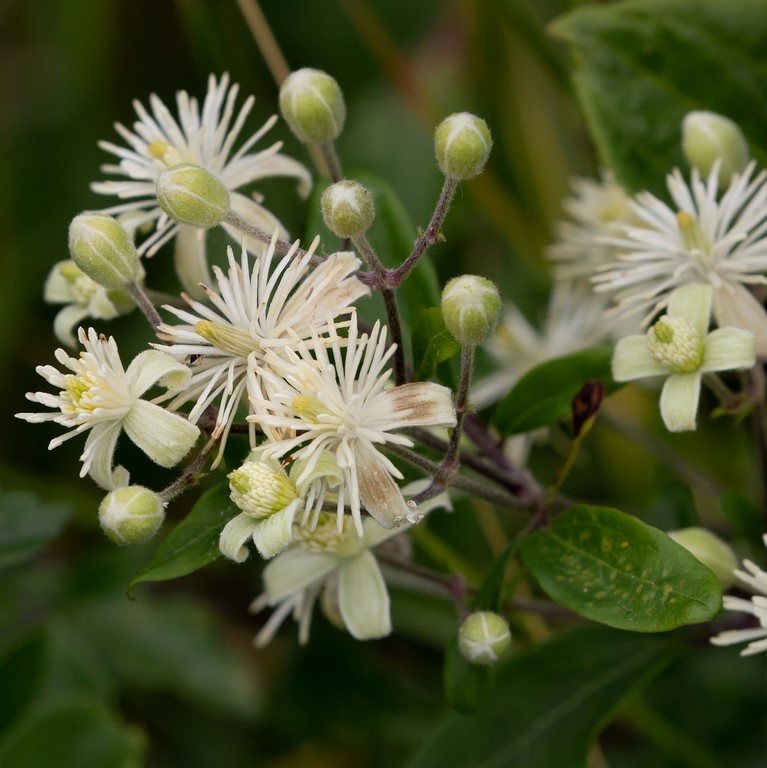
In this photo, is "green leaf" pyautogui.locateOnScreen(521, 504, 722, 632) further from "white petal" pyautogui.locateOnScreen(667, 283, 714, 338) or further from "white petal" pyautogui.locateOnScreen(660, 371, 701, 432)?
"white petal" pyautogui.locateOnScreen(667, 283, 714, 338)

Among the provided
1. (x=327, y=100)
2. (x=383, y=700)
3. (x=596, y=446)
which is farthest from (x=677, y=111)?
(x=383, y=700)

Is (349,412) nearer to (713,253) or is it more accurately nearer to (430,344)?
(430,344)

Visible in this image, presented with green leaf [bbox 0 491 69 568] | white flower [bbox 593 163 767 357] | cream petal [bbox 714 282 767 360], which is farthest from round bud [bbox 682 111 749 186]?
green leaf [bbox 0 491 69 568]

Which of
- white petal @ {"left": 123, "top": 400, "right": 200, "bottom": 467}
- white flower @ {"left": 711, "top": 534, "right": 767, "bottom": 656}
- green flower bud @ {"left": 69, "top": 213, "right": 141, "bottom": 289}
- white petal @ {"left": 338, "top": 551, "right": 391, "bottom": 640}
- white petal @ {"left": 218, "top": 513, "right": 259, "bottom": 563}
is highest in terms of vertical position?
green flower bud @ {"left": 69, "top": 213, "right": 141, "bottom": 289}

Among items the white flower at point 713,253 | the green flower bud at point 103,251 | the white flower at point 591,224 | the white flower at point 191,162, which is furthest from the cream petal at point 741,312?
the green flower bud at point 103,251

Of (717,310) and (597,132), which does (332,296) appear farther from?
(597,132)

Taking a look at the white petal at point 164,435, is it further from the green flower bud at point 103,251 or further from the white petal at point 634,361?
the white petal at point 634,361

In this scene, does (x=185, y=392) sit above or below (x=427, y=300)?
above
